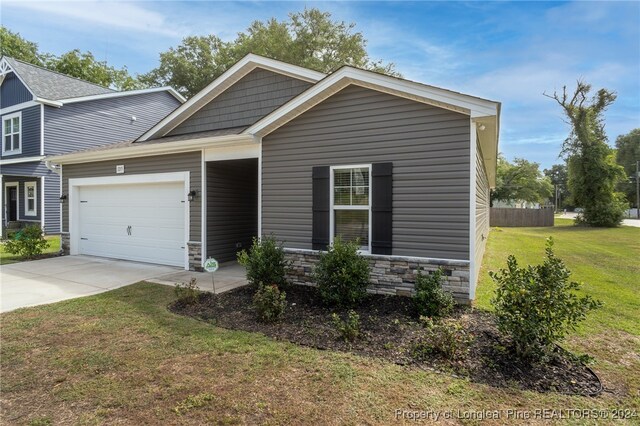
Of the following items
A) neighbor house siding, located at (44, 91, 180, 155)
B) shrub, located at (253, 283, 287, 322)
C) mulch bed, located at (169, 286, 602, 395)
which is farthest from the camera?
neighbor house siding, located at (44, 91, 180, 155)

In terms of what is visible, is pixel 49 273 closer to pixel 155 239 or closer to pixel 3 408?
pixel 155 239

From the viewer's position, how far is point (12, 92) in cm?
1645

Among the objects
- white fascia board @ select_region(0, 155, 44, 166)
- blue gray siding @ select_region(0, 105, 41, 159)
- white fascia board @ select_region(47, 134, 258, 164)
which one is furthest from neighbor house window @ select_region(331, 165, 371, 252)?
blue gray siding @ select_region(0, 105, 41, 159)

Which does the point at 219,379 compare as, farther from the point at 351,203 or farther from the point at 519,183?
the point at 519,183

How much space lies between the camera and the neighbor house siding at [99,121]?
1561cm

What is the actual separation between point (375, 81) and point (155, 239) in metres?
6.98

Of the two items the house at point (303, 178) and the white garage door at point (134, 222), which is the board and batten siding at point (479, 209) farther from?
the white garage door at point (134, 222)

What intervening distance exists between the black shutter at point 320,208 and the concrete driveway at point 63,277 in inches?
153

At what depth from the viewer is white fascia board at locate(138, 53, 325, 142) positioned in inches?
347

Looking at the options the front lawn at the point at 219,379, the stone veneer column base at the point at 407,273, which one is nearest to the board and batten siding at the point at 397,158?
the stone veneer column base at the point at 407,273

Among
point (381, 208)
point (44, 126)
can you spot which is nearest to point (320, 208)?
A: point (381, 208)

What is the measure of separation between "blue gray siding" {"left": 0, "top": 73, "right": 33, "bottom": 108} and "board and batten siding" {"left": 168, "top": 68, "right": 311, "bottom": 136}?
11019 mm

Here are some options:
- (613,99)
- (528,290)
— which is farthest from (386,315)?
(613,99)

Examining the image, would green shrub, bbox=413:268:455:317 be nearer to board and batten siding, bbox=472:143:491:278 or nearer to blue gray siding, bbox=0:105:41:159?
board and batten siding, bbox=472:143:491:278
